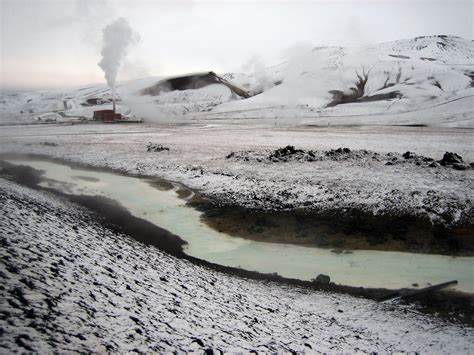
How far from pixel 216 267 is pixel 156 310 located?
16.2ft

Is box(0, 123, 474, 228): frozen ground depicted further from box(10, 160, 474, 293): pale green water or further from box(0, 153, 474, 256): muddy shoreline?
box(10, 160, 474, 293): pale green water

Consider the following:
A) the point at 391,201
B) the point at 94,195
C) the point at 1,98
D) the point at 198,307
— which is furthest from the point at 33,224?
the point at 1,98

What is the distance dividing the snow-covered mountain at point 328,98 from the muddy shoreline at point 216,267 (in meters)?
74.5

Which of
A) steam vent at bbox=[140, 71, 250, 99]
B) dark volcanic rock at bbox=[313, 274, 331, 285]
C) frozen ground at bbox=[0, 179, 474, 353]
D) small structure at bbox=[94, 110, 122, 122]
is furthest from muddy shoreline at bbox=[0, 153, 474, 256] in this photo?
steam vent at bbox=[140, 71, 250, 99]

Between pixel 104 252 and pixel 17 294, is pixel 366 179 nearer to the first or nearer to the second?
pixel 104 252

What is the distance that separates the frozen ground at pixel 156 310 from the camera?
5367 mm

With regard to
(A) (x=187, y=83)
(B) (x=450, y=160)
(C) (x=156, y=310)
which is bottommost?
(C) (x=156, y=310)

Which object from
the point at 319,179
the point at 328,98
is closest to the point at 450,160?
the point at 319,179

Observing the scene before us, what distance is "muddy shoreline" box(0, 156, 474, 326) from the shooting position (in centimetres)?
899

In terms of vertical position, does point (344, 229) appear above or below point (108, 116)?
below

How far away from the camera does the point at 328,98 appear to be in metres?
137

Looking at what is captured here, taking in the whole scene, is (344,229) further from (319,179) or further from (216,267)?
(319,179)

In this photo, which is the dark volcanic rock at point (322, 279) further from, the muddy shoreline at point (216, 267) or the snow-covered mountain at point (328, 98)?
the snow-covered mountain at point (328, 98)

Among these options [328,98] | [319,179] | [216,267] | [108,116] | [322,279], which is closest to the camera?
[322,279]
